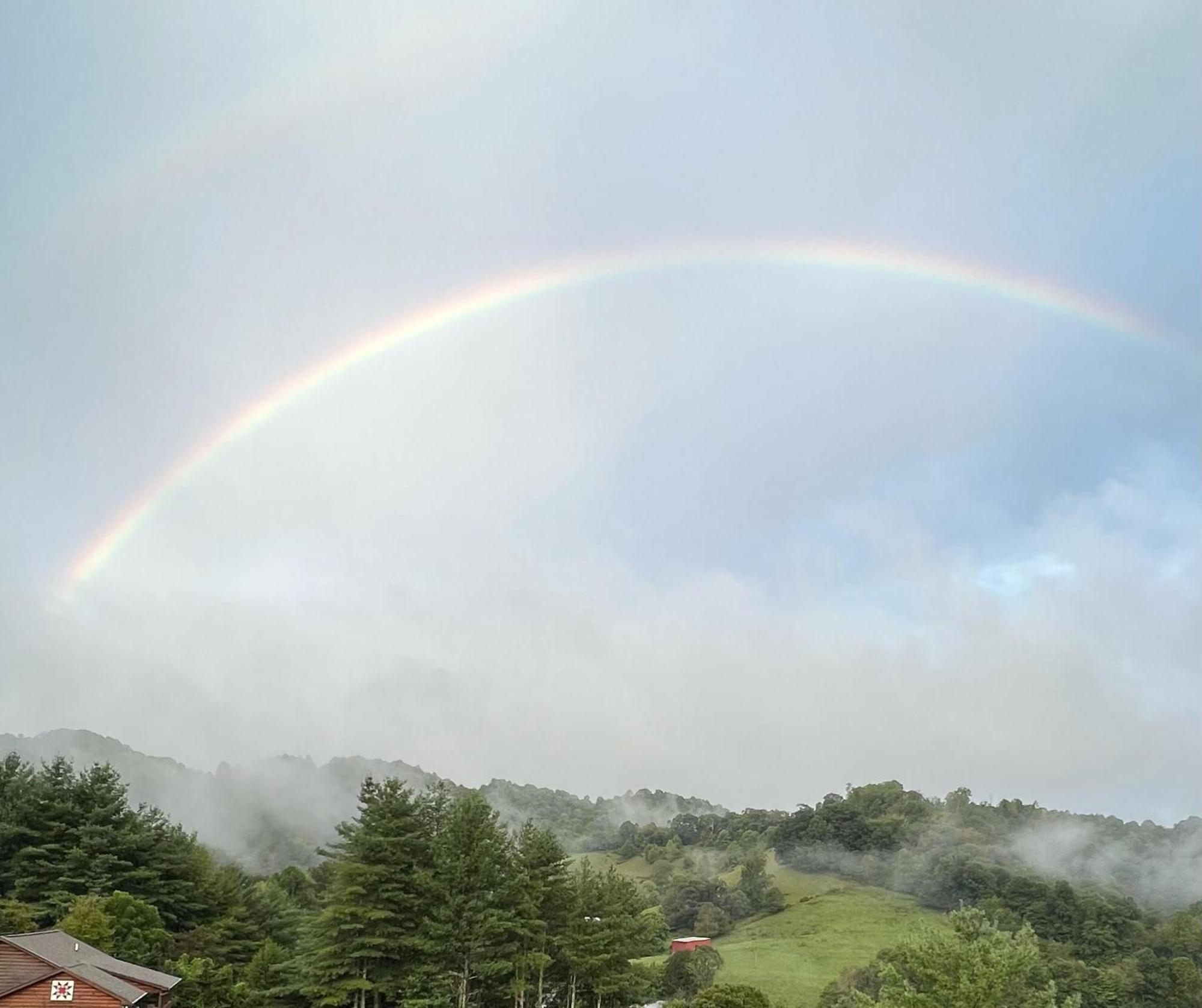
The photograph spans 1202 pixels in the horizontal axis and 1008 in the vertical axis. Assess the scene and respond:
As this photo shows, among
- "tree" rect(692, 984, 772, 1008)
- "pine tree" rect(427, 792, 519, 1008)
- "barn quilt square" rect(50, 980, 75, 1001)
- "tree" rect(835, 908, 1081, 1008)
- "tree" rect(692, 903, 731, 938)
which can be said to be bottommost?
"barn quilt square" rect(50, 980, 75, 1001)

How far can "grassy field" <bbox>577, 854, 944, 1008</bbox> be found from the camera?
79.9 meters

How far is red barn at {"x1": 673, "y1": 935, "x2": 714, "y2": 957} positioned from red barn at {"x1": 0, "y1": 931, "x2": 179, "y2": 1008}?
60200 millimetres

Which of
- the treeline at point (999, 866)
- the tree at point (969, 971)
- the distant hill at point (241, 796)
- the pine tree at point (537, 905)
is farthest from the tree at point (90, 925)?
the distant hill at point (241, 796)

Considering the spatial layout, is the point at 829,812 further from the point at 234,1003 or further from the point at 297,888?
the point at 234,1003

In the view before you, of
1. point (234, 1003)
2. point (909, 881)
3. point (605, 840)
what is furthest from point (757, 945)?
→ point (605, 840)

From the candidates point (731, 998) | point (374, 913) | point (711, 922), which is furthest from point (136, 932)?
point (711, 922)

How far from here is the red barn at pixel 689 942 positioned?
90394 millimetres

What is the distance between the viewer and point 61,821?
53.9 m

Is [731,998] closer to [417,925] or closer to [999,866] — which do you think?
[417,925]

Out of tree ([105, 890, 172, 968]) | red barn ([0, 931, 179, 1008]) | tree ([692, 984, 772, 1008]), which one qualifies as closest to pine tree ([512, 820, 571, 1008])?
tree ([692, 984, 772, 1008])

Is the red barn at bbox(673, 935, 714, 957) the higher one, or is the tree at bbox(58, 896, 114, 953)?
the red barn at bbox(673, 935, 714, 957)

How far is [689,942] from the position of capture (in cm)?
9725

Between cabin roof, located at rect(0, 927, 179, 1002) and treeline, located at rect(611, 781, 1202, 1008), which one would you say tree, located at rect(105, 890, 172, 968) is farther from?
treeline, located at rect(611, 781, 1202, 1008)

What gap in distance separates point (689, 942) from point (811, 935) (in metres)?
13.8
